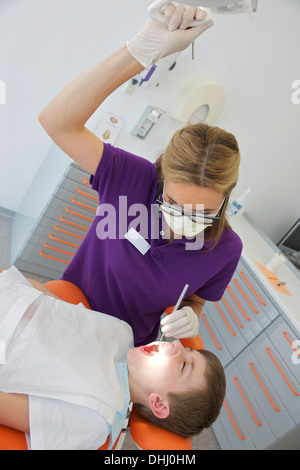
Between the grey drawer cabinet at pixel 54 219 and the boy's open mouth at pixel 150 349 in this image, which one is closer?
the boy's open mouth at pixel 150 349

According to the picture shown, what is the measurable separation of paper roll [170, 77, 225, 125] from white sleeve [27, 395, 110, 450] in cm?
231

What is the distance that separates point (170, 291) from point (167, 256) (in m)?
0.14

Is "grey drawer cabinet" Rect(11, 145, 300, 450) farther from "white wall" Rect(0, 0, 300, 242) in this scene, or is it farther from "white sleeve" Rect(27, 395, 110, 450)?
"white sleeve" Rect(27, 395, 110, 450)

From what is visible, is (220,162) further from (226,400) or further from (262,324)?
(226,400)

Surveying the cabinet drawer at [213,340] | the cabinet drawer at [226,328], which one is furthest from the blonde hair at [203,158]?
the cabinet drawer at [213,340]

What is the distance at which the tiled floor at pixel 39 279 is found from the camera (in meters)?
1.96

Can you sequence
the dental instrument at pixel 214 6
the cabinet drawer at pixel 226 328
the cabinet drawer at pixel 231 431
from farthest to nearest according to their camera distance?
the cabinet drawer at pixel 226 328 < the cabinet drawer at pixel 231 431 < the dental instrument at pixel 214 6

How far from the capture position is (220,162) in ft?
3.24

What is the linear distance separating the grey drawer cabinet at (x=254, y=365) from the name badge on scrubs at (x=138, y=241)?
126cm

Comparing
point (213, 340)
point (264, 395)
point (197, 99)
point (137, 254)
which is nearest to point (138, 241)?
point (137, 254)

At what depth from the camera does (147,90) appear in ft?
8.54

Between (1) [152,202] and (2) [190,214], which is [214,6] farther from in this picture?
(1) [152,202]

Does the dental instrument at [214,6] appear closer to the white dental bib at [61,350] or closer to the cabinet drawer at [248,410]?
the white dental bib at [61,350]
